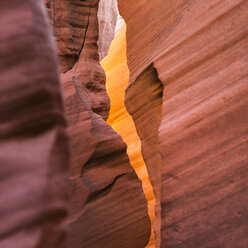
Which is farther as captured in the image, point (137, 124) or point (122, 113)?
point (122, 113)

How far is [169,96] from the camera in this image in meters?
2.37

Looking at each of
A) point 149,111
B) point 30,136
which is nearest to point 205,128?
point 149,111

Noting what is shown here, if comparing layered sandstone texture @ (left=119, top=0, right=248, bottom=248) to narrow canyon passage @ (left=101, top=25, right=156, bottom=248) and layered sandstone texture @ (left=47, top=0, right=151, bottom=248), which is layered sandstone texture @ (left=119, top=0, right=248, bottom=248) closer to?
layered sandstone texture @ (left=47, top=0, right=151, bottom=248)

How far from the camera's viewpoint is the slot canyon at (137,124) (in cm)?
92

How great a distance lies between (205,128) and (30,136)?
1.38 m

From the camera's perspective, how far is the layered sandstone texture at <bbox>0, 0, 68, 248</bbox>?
2.83ft

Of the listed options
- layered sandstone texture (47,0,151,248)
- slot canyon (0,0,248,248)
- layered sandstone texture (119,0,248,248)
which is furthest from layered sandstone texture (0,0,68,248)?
layered sandstone texture (47,0,151,248)

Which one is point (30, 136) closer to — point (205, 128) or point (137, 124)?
point (205, 128)

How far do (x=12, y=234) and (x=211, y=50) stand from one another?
1857 mm

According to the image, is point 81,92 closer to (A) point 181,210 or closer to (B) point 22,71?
(A) point 181,210

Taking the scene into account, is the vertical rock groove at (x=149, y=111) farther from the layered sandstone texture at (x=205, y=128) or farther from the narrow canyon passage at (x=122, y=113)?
the narrow canyon passage at (x=122, y=113)

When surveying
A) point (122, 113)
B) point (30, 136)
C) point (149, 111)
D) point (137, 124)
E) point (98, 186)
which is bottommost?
point (122, 113)

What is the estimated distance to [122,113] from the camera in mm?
6441

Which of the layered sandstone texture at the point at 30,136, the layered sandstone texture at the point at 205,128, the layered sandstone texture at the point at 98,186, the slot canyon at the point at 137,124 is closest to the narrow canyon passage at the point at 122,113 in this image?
the slot canyon at the point at 137,124
